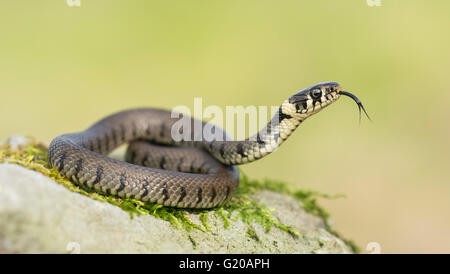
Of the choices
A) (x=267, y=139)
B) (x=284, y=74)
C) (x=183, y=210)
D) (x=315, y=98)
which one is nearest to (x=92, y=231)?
(x=183, y=210)

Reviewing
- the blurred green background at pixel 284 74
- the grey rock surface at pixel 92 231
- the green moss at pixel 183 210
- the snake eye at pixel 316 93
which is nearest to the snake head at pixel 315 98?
the snake eye at pixel 316 93

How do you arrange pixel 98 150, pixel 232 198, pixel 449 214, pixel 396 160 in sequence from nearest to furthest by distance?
pixel 232 198
pixel 98 150
pixel 449 214
pixel 396 160

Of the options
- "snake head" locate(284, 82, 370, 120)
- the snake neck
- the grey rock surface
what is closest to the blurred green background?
the snake neck

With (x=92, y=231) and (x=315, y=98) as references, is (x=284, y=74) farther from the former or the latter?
(x=92, y=231)

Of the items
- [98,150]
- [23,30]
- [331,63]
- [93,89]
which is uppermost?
[23,30]

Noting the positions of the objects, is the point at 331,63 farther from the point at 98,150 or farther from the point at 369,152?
the point at 98,150

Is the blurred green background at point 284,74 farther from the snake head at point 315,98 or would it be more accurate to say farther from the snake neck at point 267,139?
the snake head at point 315,98

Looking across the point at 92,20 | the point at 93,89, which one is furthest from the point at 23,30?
the point at 93,89
